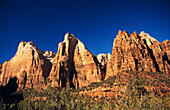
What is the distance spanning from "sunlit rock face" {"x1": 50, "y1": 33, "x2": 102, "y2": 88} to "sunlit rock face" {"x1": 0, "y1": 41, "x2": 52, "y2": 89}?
13331 millimetres

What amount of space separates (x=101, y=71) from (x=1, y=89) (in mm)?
79983

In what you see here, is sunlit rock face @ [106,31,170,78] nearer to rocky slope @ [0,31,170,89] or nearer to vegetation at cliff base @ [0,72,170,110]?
rocky slope @ [0,31,170,89]

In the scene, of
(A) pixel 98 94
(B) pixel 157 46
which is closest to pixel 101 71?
(A) pixel 98 94

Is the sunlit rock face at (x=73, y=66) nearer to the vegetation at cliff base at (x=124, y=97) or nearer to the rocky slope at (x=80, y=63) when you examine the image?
the rocky slope at (x=80, y=63)

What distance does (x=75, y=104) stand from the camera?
70.9 meters

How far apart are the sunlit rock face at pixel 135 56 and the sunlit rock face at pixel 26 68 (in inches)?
2211

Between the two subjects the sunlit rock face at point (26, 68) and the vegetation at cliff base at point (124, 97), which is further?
the sunlit rock face at point (26, 68)

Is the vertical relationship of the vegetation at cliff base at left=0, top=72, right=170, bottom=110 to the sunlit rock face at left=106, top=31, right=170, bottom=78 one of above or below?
below

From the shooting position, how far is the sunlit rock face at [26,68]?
128 metres

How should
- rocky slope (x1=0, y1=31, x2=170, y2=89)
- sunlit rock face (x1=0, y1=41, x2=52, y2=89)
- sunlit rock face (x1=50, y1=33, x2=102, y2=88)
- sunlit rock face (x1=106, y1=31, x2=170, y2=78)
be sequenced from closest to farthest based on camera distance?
sunlit rock face (x1=106, y1=31, x2=170, y2=78) → rocky slope (x1=0, y1=31, x2=170, y2=89) → sunlit rock face (x1=50, y1=33, x2=102, y2=88) → sunlit rock face (x1=0, y1=41, x2=52, y2=89)

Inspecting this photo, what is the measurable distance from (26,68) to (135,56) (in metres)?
90.2

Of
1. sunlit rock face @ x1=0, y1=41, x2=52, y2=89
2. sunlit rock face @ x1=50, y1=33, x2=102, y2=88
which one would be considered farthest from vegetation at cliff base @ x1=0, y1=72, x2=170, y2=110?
sunlit rock face @ x1=0, y1=41, x2=52, y2=89

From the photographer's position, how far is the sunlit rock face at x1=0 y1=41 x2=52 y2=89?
128 metres

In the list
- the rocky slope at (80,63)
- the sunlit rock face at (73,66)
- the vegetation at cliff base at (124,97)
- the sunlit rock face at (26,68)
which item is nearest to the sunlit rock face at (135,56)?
the rocky slope at (80,63)
